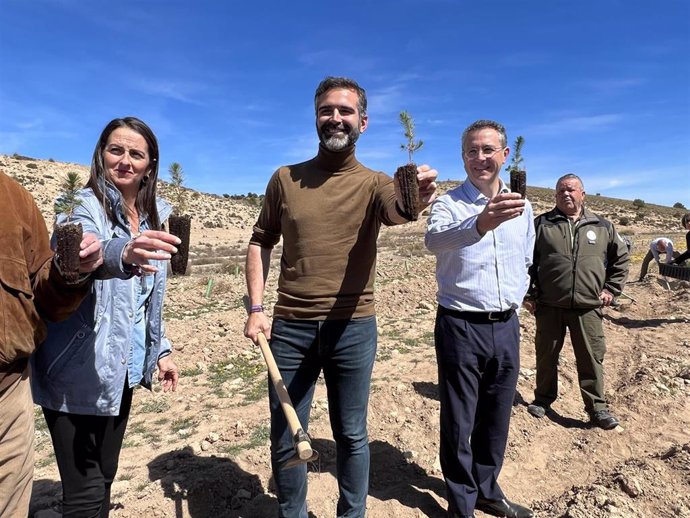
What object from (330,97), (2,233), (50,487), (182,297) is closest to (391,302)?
(182,297)

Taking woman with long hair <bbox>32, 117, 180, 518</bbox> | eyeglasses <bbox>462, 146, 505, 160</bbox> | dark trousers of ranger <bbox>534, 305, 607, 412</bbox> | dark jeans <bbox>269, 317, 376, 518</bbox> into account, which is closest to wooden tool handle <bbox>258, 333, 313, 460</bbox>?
dark jeans <bbox>269, 317, 376, 518</bbox>

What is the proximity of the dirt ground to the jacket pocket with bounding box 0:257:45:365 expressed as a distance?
1993 millimetres

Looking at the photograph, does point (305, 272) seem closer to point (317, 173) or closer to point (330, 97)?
point (317, 173)

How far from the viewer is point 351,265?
8.45ft

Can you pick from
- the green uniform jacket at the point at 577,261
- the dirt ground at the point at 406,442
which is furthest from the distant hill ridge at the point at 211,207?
the green uniform jacket at the point at 577,261

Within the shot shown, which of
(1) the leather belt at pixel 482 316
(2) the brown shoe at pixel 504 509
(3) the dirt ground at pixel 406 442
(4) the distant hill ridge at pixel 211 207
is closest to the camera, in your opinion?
(1) the leather belt at pixel 482 316

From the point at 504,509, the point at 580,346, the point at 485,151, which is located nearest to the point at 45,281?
the point at 485,151

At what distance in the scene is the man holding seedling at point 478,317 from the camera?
2.86 metres

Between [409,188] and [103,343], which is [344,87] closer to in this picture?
[409,188]

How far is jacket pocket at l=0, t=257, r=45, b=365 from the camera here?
1719 millimetres

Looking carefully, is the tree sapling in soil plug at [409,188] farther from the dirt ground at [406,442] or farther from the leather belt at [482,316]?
the dirt ground at [406,442]

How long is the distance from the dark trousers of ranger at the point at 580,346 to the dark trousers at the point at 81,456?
4003mm

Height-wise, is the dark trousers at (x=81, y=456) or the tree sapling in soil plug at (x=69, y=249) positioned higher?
the tree sapling in soil plug at (x=69, y=249)

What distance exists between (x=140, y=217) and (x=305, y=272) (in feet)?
2.89
